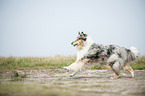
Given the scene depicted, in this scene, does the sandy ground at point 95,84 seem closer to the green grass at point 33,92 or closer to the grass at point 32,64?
the green grass at point 33,92

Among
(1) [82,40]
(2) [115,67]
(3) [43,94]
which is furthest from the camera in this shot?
(1) [82,40]

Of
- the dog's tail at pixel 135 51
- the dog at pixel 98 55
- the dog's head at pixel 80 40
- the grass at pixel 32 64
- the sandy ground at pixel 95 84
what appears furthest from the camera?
the grass at pixel 32 64

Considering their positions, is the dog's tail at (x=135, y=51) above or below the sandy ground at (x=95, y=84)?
above

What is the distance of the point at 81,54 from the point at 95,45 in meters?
0.75

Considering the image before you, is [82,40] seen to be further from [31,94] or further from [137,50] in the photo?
[31,94]

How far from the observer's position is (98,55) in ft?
23.2

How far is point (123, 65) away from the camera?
7.12 m

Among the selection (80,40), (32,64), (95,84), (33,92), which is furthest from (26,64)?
(33,92)

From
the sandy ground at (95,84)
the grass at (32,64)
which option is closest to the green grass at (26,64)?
the grass at (32,64)

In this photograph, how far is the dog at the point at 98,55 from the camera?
694cm

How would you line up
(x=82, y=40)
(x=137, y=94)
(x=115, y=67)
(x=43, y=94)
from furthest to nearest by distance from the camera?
(x=82, y=40) < (x=115, y=67) < (x=137, y=94) < (x=43, y=94)

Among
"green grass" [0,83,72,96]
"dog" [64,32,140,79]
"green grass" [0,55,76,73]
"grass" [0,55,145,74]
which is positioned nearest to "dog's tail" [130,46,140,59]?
"dog" [64,32,140,79]

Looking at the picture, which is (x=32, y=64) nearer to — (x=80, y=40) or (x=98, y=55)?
(x=80, y=40)

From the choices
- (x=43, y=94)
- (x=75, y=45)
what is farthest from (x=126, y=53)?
(x=43, y=94)
